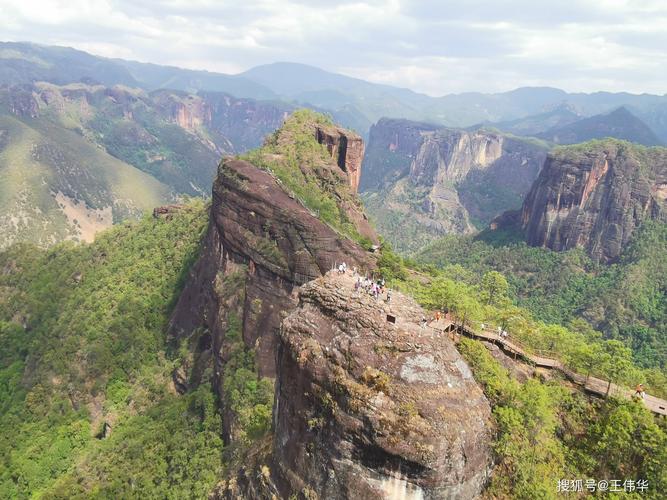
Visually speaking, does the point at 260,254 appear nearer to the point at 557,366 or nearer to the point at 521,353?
the point at 521,353

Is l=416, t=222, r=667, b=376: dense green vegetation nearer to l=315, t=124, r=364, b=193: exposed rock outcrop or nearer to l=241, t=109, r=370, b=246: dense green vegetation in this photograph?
l=315, t=124, r=364, b=193: exposed rock outcrop

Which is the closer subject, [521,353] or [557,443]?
[557,443]

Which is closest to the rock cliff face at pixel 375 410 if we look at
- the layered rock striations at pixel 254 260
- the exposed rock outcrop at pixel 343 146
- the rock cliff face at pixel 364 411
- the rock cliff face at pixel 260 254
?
the rock cliff face at pixel 364 411

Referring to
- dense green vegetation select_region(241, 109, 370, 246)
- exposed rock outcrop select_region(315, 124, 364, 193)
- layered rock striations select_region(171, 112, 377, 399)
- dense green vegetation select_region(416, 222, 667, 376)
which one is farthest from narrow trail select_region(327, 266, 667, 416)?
dense green vegetation select_region(416, 222, 667, 376)

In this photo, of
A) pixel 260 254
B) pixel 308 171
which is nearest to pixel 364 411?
pixel 260 254

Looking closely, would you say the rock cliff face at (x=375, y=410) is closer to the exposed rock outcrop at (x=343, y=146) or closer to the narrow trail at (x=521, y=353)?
the narrow trail at (x=521, y=353)

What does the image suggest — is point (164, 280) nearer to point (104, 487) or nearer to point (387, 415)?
point (104, 487)
